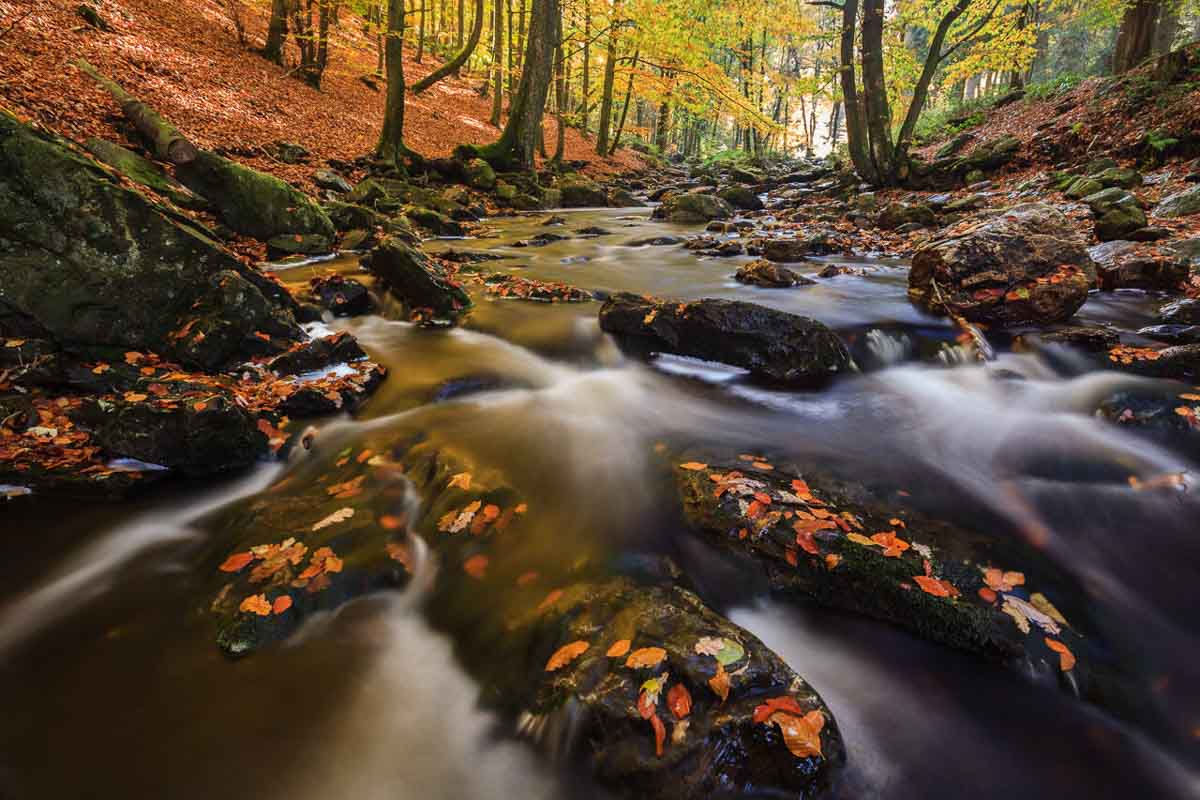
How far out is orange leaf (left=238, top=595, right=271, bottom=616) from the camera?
248 centimetres

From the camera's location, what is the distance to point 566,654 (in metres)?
2.21

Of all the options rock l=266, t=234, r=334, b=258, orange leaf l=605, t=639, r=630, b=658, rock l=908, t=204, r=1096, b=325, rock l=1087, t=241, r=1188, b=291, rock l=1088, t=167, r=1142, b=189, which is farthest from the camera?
rock l=1088, t=167, r=1142, b=189

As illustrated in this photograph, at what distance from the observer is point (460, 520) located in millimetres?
3141

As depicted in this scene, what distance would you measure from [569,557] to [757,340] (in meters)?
3.03

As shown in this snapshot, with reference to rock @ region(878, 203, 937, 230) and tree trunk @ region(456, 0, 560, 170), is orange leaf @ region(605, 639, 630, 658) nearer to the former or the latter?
rock @ region(878, 203, 937, 230)

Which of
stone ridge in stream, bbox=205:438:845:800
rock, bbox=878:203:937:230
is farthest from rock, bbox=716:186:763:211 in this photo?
stone ridge in stream, bbox=205:438:845:800

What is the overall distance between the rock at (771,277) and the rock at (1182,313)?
142 inches

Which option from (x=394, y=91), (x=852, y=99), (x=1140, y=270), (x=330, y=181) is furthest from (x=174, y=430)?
(x=852, y=99)

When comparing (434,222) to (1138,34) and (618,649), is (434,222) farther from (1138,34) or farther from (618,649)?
(1138,34)

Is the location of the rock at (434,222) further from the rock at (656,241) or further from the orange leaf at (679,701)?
the orange leaf at (679,701)

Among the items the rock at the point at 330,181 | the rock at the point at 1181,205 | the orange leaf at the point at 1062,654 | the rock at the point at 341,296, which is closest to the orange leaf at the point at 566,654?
the orange leaf at the point at 1062,654

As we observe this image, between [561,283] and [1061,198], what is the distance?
30.1ft

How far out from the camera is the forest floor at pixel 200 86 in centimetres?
820

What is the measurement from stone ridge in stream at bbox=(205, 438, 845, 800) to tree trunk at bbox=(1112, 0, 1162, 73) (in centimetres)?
1818
